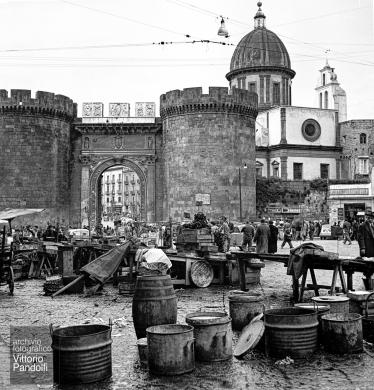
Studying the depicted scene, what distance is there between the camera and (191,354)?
610cm

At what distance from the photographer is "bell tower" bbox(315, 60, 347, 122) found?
5834 cm

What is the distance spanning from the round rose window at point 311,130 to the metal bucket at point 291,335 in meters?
44.3

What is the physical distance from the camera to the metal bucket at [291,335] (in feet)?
21.4

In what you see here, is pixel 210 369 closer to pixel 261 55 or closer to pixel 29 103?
pixel 29 103

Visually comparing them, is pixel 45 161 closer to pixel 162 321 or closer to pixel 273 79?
pixel 273 79

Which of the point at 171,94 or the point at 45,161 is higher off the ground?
the point at 171,94

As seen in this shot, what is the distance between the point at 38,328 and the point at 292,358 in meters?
3.94

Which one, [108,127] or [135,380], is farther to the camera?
[108,127]

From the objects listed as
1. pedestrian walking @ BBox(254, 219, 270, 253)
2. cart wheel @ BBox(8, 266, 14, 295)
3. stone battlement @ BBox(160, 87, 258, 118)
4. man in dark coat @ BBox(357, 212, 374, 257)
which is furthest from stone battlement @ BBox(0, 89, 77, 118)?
man in dark coat @ BBox(357, 212, 374, 257)

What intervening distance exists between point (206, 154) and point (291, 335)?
28350 mm

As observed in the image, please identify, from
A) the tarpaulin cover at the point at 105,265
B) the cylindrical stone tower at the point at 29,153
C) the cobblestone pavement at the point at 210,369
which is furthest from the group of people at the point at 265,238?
the cylindrical stone tower at the point at 29,153

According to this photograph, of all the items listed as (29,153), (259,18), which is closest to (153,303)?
(29,153)

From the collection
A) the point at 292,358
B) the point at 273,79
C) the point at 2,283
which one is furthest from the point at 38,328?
the point at 273,79

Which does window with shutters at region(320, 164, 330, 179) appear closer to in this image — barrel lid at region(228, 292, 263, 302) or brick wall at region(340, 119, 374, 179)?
brick wall at region(340, 119, 374, 179)
